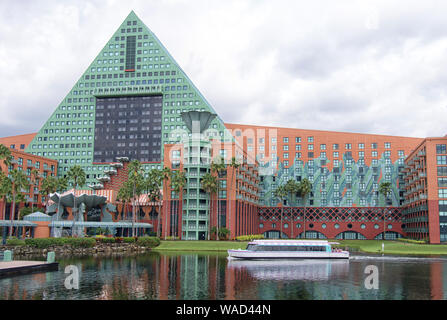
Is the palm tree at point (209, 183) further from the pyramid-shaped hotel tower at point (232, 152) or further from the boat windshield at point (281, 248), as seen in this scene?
the boat windshield at point (281, 248)

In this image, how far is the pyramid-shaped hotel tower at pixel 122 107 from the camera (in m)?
179

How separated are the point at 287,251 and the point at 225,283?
35027 millimetres

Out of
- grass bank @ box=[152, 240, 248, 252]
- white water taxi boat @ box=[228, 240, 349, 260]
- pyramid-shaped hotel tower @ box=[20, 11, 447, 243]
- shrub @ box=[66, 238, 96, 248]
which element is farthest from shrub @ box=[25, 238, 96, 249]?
pyramid-shaped hotel tower @ box=[20, 11, 447, 243]

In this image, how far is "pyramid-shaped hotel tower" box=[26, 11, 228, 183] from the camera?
179 metres

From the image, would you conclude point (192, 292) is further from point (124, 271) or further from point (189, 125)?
point (189, 125)

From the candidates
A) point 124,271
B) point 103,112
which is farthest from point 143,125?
point 124,271

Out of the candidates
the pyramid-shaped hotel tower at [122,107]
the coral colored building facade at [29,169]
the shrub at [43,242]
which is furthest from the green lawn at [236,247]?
the pyramid-shaped hotel tower at [122,107]

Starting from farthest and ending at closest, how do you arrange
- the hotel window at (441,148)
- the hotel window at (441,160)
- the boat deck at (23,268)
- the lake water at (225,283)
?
the hotel window at (441,148)
the hotel window at (441,160)
the boat deck at (23,268)
the lake water at (225,283)

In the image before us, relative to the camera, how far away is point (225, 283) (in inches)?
1853

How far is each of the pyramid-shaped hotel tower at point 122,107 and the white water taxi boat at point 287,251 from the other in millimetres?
101341

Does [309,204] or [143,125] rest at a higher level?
[143,125]
